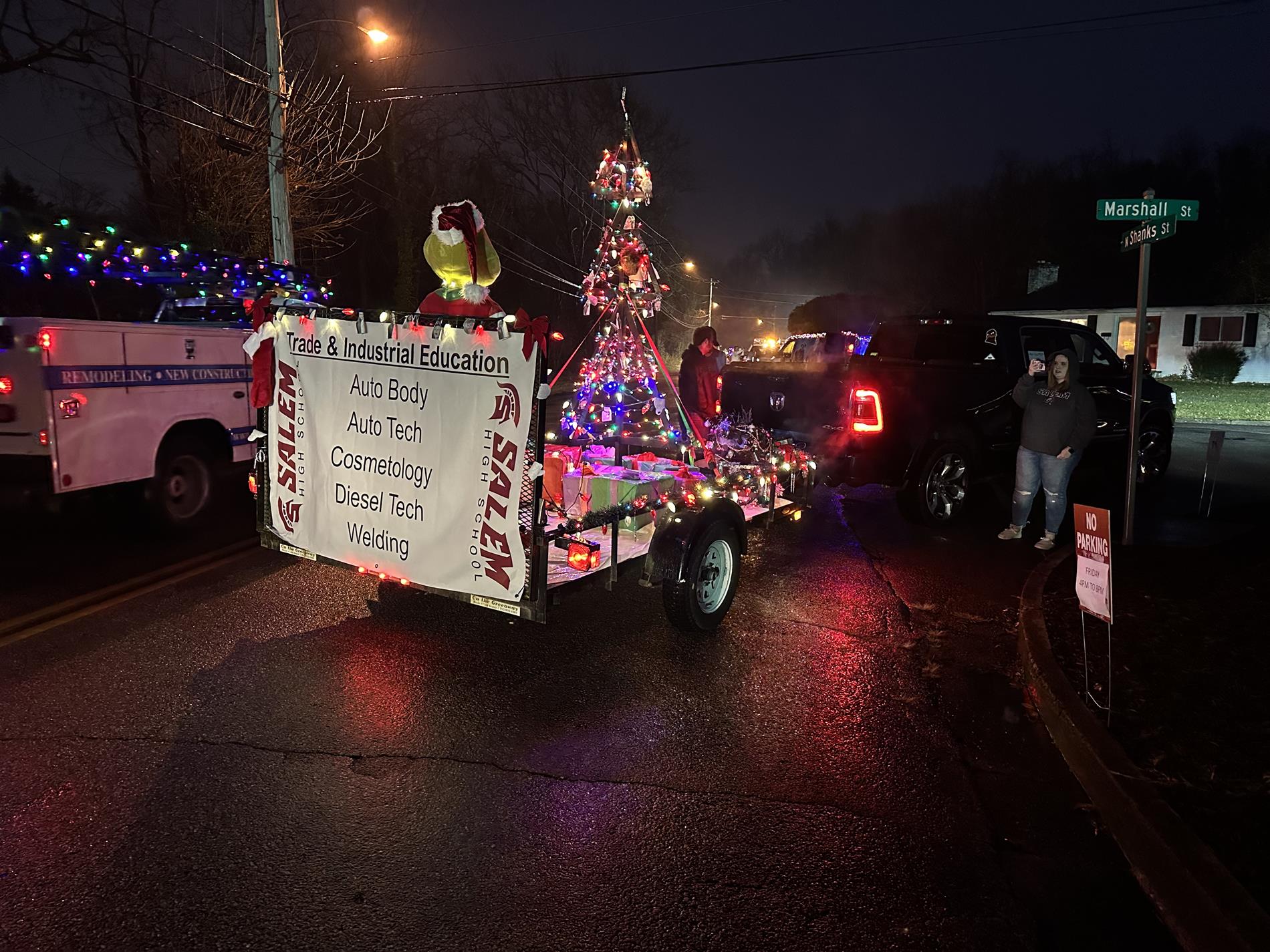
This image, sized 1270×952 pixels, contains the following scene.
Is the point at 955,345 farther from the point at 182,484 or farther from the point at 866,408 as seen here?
the point at 182,484

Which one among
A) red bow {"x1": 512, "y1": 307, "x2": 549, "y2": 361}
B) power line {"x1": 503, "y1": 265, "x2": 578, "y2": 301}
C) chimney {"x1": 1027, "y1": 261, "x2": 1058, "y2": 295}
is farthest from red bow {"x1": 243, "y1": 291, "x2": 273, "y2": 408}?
chimney {"x1": 1027, "y1": 261, "x2": 1058, "y2": 295}

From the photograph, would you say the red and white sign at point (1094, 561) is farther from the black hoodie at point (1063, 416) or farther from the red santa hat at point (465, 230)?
the red santa hat at point (465, 230)

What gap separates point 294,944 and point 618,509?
2733mm

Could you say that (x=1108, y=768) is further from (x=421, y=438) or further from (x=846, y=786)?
(x=421, y=438)

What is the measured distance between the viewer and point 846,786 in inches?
146

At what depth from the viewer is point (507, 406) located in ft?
12.9

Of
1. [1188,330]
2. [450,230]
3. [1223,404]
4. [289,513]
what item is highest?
[1188,330]

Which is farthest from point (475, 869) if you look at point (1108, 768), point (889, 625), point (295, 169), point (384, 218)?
point (384, 218)

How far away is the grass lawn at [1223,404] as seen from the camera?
21906mm

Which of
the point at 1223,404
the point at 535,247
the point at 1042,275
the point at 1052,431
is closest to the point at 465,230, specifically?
the point at 1052,431

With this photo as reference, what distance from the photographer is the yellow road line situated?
5348 mm

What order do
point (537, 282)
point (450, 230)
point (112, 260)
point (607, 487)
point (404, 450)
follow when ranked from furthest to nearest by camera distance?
point (537, 282) → point (112, 260) → point (607, 487) → point (450, 230) → point (404, 450)

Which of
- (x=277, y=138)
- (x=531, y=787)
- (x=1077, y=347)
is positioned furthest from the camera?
(x=277, y=138)

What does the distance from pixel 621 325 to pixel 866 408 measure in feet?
7.77
